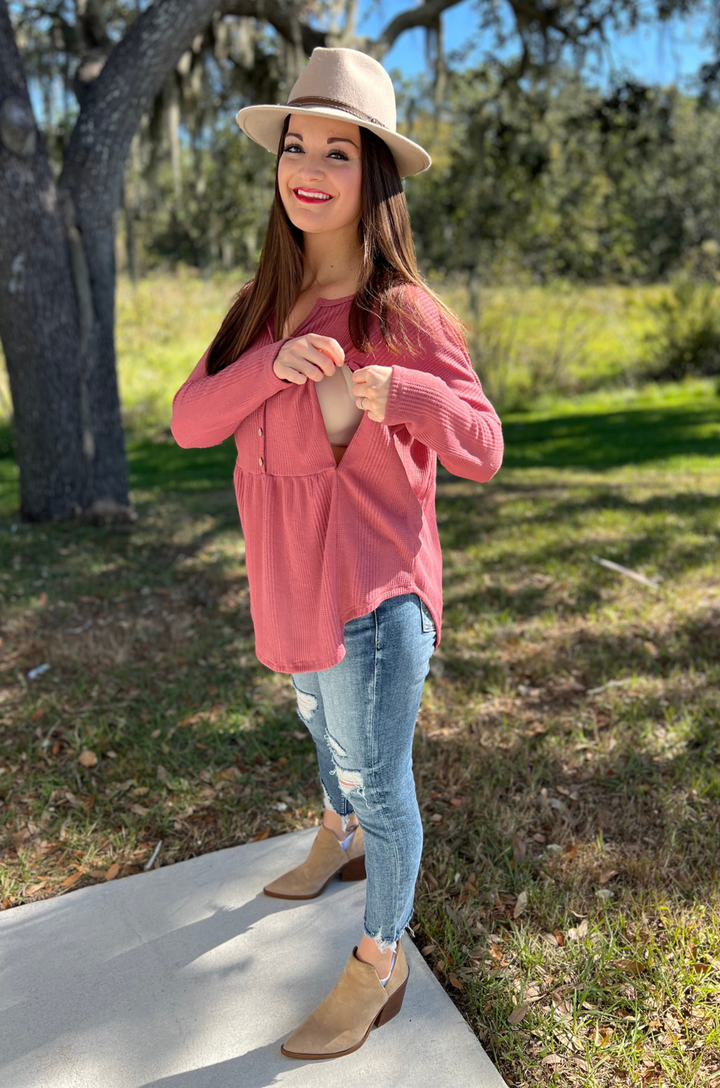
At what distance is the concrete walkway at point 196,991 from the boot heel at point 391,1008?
0.02 metres

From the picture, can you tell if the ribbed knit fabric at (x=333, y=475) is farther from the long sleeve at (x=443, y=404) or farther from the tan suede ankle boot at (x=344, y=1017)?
the tan suede ankle boot at (x=344, y=1017)

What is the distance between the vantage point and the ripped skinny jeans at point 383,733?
63.9 inches

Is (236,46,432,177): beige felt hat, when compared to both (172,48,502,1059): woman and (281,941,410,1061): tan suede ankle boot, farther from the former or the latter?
(281,941,410,1061): tan suede ankle boot

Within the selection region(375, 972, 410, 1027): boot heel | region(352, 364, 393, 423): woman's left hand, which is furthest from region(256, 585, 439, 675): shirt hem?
region(375, 972, 410, 1027): boot heel

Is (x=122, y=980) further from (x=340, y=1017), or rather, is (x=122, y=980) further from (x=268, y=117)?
(x=268, y=117)

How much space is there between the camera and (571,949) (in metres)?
2.10

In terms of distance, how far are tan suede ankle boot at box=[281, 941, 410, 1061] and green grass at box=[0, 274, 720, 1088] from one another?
0.28m

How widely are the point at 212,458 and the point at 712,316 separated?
23.4 feet

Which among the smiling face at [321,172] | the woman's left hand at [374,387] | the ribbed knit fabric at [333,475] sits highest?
the smiling face at [321,172]

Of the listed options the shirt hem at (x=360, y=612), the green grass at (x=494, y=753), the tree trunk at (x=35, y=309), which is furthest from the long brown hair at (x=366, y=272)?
the tree trunk at (x=35, y=309)

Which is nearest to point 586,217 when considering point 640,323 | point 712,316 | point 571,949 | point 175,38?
point 640,323

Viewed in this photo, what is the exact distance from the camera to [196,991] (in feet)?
6.43

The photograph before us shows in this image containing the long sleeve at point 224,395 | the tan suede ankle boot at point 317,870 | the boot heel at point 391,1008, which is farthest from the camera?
the tan suede ankle boot at point 317,870

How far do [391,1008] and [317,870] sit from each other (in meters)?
0.46
